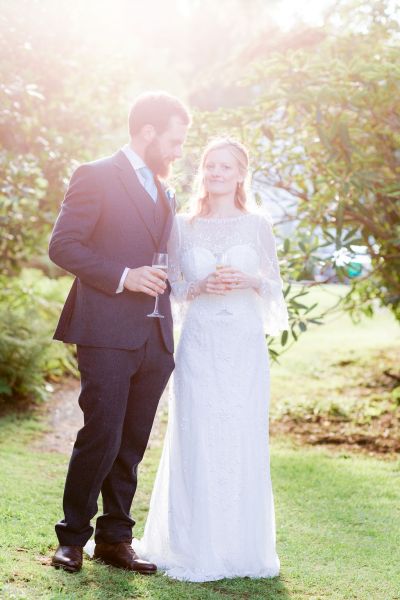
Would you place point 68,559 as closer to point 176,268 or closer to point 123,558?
point 123,558

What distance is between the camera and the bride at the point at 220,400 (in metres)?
4.08

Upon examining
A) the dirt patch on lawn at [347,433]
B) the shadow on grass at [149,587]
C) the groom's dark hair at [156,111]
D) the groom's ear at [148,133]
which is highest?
the groom's dark hair at [156,111]

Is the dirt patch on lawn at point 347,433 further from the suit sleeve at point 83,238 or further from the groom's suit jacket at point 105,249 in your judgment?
the suit sleeve at point 83,238

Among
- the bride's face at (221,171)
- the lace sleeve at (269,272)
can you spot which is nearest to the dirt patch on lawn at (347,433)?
the lace sleeve at (269,272)

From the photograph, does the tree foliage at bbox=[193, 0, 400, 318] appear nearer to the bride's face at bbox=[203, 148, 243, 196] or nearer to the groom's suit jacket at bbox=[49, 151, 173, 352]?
the bride's face at bbox=[203, 148, 243, 196]

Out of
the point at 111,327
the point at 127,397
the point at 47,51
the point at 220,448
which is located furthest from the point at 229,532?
the point at 47,51

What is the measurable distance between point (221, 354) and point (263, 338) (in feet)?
0.76

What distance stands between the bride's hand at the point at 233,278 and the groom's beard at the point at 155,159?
0.55m

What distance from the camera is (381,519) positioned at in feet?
17.1

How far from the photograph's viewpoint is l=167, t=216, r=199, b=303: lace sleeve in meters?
4.27

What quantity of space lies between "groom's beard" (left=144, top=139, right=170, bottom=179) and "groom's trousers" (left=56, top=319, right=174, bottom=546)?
71 cm

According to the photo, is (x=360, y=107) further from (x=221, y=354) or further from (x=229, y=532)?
Answer: (x=229, y=532)

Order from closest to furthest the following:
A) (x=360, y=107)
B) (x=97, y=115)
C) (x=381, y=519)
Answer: (x=381, y=519) < (x=360, y=107) < (x=97, y=115)

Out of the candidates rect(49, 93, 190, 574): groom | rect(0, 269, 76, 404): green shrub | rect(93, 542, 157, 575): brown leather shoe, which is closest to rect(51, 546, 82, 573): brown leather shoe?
rect(49, 93, 190, 574): groom
